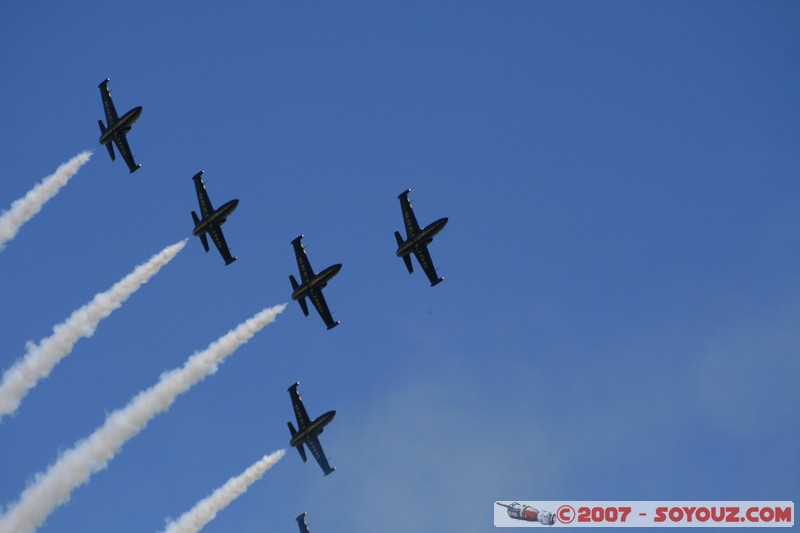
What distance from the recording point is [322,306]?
139 metres

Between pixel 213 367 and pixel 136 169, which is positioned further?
pixel 136 169

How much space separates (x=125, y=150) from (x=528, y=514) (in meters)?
55.7

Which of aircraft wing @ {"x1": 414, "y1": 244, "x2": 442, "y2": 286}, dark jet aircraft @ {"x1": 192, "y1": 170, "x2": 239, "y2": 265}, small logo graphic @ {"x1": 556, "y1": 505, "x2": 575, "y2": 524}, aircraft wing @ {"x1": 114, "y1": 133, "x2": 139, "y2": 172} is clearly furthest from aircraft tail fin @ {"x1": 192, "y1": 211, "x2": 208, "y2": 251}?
small logo graphic @ {"x1": 556, "y1": 505, "x2": 575, "y2": 524}

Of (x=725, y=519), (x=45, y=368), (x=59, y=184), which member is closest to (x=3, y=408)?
(x=45, y=368)

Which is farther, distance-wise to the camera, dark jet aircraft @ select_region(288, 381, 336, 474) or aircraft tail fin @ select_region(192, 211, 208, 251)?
aircraft tail fin @ select_region(192, 211, 208, 251)

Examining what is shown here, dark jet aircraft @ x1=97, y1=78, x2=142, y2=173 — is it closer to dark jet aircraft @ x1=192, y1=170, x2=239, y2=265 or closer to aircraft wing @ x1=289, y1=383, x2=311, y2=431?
dark jet aircraft @ x1=192, y1=170, x2=239, y2=265

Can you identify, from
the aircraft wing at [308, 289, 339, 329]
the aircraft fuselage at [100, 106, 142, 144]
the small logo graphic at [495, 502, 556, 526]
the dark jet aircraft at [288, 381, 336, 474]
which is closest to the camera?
the small logo graphic at [495, 502, 556, 526]

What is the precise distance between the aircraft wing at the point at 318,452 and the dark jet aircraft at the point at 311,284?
37.0 feet

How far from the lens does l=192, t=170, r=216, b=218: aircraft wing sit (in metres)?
141

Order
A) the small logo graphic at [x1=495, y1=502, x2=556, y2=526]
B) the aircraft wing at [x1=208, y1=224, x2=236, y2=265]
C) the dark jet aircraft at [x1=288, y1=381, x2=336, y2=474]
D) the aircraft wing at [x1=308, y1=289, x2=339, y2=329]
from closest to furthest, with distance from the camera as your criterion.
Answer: the small logo graphic at [x1=495, y1=502, x2=556, y2=526], the dark jet aircraft at [x1=288, y1=381, x2=336, y2=474], the aircraft wing at [x1=308, y1=289, x2=339, y2=329], the aircraft wing at [x1=208, y1=224, x2=236, y2=265]

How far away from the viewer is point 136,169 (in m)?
146

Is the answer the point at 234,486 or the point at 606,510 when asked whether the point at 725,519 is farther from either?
the point at 234,486

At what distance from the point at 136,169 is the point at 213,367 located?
24156 millimetres

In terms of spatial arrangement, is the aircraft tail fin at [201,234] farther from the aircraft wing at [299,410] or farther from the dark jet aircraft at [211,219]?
the aircraft wing at [299,410]
